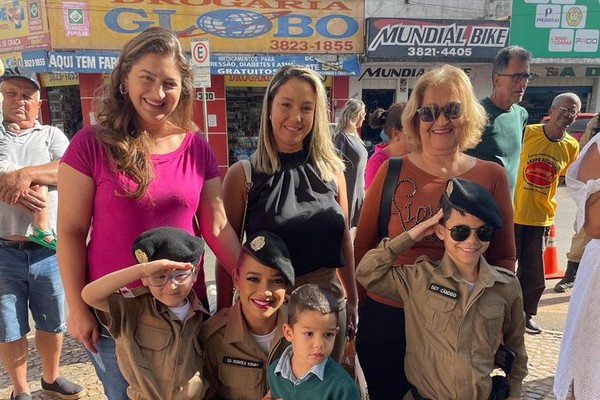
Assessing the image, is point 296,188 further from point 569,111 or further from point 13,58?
point 13,58

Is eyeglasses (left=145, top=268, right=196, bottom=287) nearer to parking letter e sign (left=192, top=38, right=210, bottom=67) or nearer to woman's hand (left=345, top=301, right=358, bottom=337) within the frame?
woman's hand (left=345, top=301, right=358, bottom=337)

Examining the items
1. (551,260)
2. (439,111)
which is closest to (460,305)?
(439,111)

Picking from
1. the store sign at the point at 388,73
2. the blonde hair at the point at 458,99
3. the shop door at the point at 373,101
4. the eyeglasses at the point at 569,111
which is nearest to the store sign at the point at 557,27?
the store sign at the point at 388,73

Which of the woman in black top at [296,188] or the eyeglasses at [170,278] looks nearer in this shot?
the eyeglasses at [170,278]

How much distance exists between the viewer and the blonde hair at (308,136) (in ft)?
7.54

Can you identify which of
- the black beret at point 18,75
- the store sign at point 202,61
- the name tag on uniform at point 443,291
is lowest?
the name tag on uniform at point 443,291

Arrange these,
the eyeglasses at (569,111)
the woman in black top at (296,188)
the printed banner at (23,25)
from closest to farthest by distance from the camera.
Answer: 1. the woman in black top at (296,188)
2. the eyeglasses at (569,111)
3. the printed banner at (23,25)

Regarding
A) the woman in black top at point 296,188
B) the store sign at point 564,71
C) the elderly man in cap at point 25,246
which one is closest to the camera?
the woman in black top at point 296,188

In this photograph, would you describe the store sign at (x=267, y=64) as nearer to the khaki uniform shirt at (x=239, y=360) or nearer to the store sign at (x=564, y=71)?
the store sign at (x=564, y=71)

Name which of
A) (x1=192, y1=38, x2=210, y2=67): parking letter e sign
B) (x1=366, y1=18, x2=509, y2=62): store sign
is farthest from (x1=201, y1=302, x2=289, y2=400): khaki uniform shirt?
(x1=366, y1=18, x2=509, y2=62): store sign

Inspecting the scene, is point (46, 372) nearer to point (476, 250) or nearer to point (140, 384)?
point (140, 384)

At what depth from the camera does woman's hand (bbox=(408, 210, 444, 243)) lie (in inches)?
76.8

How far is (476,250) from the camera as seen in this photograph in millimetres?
1905

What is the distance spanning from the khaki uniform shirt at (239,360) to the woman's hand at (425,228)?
66 cm
